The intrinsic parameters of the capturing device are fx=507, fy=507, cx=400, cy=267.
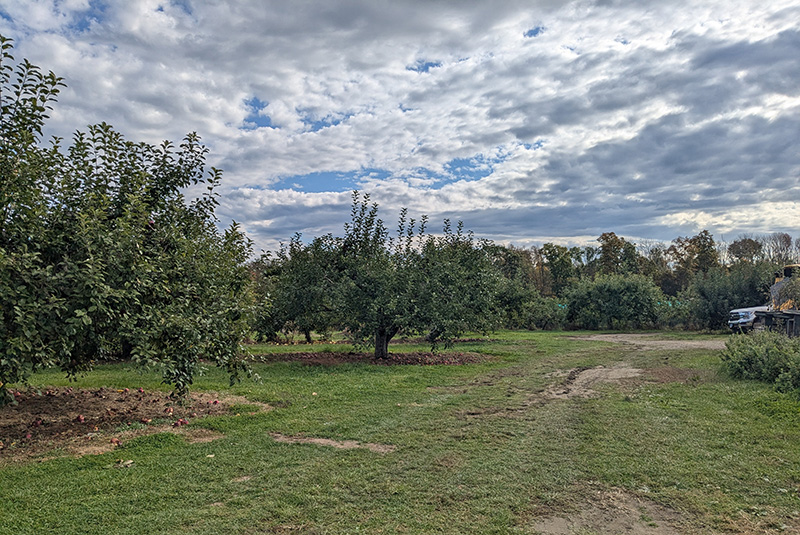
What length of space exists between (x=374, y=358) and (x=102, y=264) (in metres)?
11.8

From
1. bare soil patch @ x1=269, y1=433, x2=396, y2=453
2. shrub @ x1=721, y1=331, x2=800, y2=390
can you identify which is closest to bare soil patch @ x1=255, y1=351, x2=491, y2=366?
shrub @ x1=721, y1=331, x2=800, y2=390

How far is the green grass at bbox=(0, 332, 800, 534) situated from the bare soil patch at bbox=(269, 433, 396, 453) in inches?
5.4

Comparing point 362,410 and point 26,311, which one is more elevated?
point 26,311

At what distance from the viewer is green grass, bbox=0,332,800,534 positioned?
4.52m

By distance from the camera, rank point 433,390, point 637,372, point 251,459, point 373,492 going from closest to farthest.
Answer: point 373,492 < point 251,459 < point 433,390 < point 637,372

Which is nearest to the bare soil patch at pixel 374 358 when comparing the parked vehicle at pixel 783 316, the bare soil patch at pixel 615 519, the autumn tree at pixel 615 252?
the parked vehicle at pixel 783 316

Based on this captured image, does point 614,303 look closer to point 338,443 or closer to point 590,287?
point 590,287

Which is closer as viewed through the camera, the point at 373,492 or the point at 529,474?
the point at 373,492

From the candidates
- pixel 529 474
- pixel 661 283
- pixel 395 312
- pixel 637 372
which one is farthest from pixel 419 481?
pixel 661 283

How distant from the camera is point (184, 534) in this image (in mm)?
4180

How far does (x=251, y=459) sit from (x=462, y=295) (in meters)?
11.0

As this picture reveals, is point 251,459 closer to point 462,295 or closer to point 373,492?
point 373,492

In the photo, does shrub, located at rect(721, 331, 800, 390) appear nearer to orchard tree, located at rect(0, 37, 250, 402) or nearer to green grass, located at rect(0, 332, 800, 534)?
green grass, located at rect(0, 332, 800, 534)

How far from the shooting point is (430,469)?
5793 millimetres
